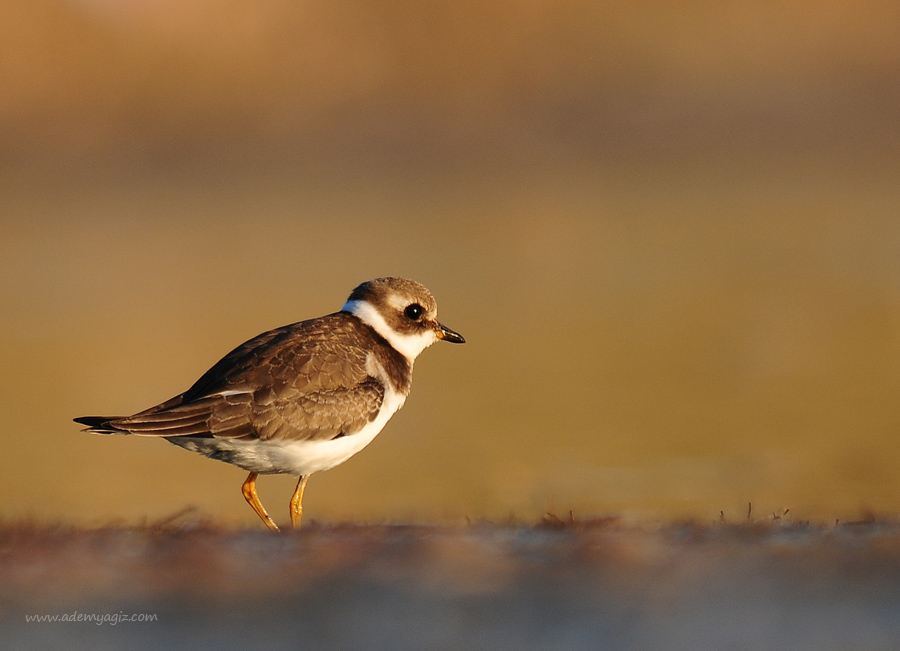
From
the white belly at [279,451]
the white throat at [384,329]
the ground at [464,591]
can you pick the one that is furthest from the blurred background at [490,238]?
the ground at [464,591]

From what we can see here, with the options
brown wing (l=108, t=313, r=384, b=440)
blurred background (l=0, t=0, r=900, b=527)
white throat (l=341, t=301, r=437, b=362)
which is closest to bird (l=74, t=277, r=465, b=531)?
brown wing (l=108, t=313, r=384, b=440)

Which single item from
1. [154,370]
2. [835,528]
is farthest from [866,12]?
[835,528]

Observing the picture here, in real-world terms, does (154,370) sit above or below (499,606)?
below

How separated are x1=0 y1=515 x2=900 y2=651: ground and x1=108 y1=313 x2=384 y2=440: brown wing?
151cm

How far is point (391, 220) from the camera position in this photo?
30.9 metres

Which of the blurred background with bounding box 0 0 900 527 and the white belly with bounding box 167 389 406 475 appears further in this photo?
the blurred background with bounding box 0 0 900 527

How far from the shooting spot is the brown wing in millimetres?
8992

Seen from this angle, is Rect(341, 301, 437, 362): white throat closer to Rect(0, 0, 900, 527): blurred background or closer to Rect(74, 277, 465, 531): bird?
Rect(74, 277, 465, 531): bird

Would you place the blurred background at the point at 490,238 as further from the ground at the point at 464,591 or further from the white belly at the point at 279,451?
the ground at the point at 464,591

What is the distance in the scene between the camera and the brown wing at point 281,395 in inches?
354

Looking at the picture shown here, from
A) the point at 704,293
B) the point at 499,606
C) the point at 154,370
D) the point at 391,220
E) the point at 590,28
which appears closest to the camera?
the point at 499,606

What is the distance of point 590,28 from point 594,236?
34.2 feet

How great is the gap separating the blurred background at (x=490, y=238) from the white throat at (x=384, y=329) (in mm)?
1543

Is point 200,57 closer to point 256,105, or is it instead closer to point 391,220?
point 256,105
